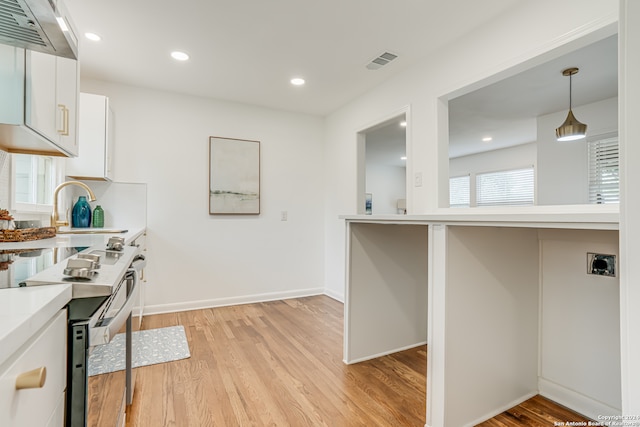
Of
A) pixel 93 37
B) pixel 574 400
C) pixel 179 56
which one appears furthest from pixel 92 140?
pixel 574 400

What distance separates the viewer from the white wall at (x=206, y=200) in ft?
A: 11.2

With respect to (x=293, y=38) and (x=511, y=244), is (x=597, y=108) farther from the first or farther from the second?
(x=293, y=38)

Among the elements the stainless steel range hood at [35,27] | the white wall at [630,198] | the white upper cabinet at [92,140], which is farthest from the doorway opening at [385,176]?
the white wall at [630,198]

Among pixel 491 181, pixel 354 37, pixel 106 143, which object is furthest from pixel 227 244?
pixel 491 181

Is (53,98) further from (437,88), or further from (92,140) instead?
(437,88)

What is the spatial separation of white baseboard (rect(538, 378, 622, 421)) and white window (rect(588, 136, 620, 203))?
3.27 metres

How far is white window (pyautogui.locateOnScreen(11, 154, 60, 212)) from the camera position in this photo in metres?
2.22

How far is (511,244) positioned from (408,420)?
3.56 ft

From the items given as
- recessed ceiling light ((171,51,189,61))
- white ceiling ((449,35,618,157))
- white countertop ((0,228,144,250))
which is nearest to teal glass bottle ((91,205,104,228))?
white countertop ((0,228,144,250))

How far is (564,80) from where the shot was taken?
3365 millimetres

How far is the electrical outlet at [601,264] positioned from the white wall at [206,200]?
3.04 metres

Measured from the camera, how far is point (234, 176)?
381 cm

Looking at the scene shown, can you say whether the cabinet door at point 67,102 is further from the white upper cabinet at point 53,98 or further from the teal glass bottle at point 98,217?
the teal glass bottle at point 98,217

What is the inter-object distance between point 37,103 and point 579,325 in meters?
3.08
